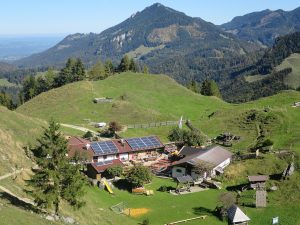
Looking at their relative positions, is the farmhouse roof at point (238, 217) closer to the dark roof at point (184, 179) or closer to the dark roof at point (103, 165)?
the dark roof at point (184, 179)

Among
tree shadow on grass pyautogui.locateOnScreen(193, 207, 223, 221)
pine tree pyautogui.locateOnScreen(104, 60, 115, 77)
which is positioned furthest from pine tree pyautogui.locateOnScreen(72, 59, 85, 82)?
tree shadow on grass pyautogui.locateOnScreen(193, 207, 223, 221)

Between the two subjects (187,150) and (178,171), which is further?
(187,150)

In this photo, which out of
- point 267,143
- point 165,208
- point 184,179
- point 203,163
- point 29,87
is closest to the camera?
point 165,208

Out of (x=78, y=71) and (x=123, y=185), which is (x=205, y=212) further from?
(x=78, y=71)

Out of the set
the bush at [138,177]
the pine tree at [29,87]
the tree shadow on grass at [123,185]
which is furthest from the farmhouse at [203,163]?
the pine tree at [29,87]

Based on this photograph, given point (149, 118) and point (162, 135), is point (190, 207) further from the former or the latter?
point (149, 118)

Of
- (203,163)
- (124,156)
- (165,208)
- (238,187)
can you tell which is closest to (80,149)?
(124,156)

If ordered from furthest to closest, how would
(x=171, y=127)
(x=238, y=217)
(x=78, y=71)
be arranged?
(x=78, y=71) → (x=171, y=127) → (x=238, y=217)
